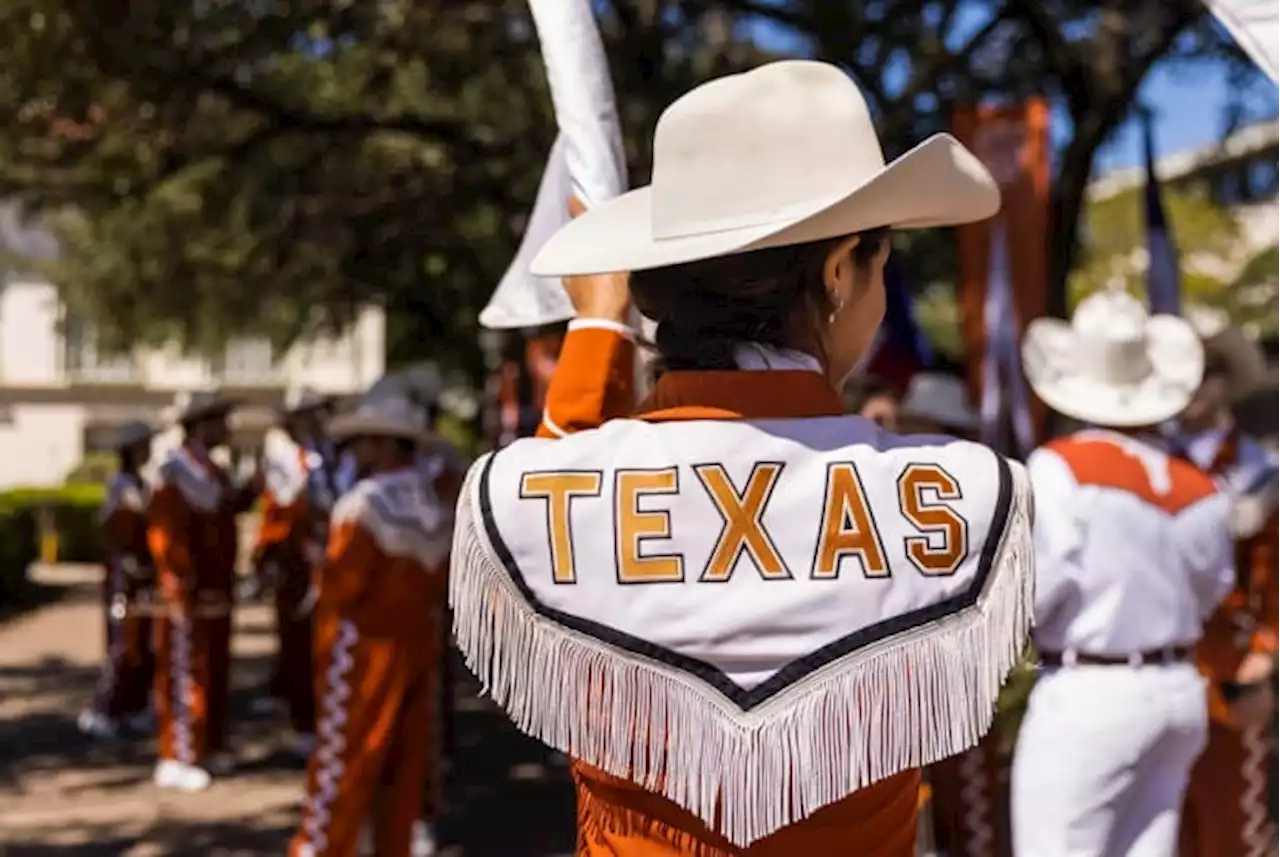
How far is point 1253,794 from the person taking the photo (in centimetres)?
498

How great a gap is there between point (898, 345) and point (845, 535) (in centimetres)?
733

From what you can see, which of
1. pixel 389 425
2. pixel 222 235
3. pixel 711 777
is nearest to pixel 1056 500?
pixel 711 777

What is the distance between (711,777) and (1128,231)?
40040 millimetres

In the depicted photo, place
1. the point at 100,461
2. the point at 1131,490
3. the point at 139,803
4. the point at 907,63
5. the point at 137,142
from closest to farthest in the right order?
the point at 1131,490 < the point at 139,803 < the point at 137,142 < the point at 907,63 < the point at 100,461

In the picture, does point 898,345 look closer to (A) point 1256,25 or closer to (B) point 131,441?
(B) point 131,441

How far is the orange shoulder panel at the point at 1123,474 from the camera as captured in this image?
161 inches

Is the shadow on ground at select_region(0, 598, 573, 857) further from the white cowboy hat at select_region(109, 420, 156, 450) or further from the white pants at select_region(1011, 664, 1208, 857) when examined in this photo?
the white pants at select_region(1011, 664, 1208, 857)

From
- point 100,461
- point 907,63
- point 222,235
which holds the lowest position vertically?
point 100,461

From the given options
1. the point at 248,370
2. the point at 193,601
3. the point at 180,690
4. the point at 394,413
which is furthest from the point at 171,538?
the point at 248,370

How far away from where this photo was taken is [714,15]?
925 cm

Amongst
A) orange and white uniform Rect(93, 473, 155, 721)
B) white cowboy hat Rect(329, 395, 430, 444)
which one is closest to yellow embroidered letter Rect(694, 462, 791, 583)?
white cowboy hat Rect(329, 395, 430, 444)

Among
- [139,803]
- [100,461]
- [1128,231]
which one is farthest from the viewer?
[1128,231]

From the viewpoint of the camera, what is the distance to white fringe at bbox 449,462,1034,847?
203 centimetres

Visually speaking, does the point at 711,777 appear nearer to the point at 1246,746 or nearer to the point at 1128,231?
the point at 1246,746
